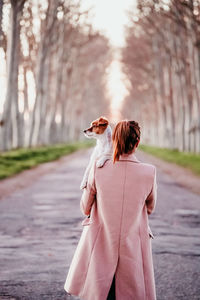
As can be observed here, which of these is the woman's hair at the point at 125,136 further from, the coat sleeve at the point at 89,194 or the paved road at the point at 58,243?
the paved road at the point at 58,243

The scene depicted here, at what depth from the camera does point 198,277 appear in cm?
481

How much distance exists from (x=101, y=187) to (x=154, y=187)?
1.20ft

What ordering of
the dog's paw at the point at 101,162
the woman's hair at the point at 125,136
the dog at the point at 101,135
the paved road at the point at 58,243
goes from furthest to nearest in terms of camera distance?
the paved road at the point at 58,243 < the dog at the point at 101,135 < the dog's paw at the point at 101,162 < the woman's hair at the point at 125,136

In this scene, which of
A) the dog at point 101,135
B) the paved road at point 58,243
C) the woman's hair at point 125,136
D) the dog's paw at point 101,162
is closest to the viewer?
the woman's hair at point 125,136

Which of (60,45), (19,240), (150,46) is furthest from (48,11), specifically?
(19,240)

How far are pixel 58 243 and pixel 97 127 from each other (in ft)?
9.87

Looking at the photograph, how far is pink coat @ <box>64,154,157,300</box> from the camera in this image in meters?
3.04

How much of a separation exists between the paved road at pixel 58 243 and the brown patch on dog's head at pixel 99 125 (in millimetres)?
1546

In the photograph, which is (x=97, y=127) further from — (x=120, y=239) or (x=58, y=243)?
(x=58, y=243)

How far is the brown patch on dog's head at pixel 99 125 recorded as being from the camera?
11.6 feet

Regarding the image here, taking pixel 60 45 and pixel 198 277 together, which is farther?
pixel 60 45

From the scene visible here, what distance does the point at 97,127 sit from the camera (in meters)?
3.63

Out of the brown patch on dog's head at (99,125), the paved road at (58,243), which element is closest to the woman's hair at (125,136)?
the brown patch on dog's head at (99,125)

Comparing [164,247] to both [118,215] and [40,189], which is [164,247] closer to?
[118,215]
